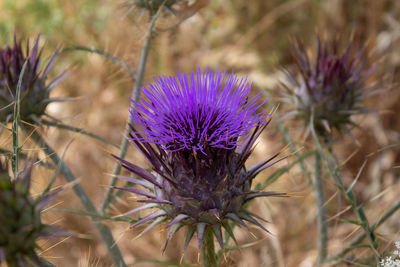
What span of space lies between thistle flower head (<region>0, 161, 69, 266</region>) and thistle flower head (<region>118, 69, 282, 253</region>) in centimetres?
33

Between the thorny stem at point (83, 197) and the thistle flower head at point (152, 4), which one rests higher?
the thistle flower head at point (152, 4)

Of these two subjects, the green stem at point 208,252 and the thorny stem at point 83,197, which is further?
the thorny stem at point 83,197

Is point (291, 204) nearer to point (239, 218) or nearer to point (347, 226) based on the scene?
point (347, 226)

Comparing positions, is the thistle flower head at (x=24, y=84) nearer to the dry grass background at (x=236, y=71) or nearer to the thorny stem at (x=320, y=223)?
the dry grass background at (x=236, y=71)

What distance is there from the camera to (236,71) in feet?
14.2

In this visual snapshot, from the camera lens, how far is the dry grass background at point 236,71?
3357 mm

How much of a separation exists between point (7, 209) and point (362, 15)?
385 cm

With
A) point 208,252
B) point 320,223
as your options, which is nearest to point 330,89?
point 320,223

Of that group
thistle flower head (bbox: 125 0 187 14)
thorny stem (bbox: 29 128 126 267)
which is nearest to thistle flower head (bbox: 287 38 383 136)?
thistle flower head (bbox: 125 0 187 14)

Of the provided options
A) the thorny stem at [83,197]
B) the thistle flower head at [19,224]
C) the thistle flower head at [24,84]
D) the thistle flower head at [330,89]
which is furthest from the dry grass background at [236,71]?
the thistle flower head at [19,224]

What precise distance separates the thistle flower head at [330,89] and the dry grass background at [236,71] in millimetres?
911

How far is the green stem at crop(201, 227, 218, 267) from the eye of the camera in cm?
156

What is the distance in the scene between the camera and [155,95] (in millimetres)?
1647

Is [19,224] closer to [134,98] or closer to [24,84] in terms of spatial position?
[24,84]
